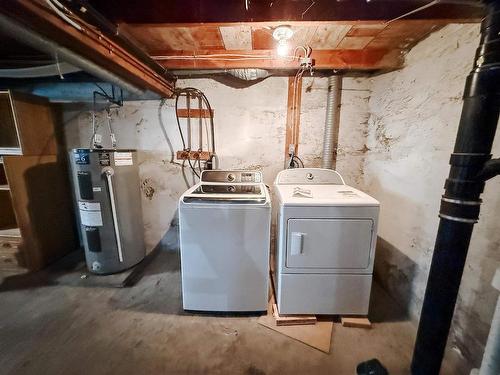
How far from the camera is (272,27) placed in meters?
1.58

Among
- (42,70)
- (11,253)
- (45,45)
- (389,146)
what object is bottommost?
(11,253)

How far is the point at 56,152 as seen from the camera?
2449mm

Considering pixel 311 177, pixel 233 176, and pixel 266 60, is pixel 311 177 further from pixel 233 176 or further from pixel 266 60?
pixel 266 60

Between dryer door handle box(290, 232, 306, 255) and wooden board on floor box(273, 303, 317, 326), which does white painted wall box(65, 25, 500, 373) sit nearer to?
wooden board on floor box(273, 303, 317, 326)

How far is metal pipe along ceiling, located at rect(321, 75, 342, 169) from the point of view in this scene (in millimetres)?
2223

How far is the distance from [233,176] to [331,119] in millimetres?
1242

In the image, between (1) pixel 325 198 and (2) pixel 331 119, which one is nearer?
(1) pixel 325 198

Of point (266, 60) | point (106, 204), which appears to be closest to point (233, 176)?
point (266, 60)

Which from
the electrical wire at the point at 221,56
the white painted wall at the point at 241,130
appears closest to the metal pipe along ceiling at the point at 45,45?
the electrical wire at the point at 221,56

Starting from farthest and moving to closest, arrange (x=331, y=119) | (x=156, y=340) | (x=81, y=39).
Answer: (x=331, y=119)
(x=156, y=340)
(x=81, y=39)

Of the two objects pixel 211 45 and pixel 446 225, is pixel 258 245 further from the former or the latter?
pixel 211 45

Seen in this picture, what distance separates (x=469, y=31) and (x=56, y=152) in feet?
12.6

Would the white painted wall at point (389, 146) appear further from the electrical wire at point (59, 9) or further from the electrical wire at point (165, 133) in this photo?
the electrical wire at point (59, 9)

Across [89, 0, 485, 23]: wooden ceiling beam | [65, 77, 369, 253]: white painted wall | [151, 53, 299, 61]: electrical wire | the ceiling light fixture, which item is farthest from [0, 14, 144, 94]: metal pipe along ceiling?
the ceiling light fixture
